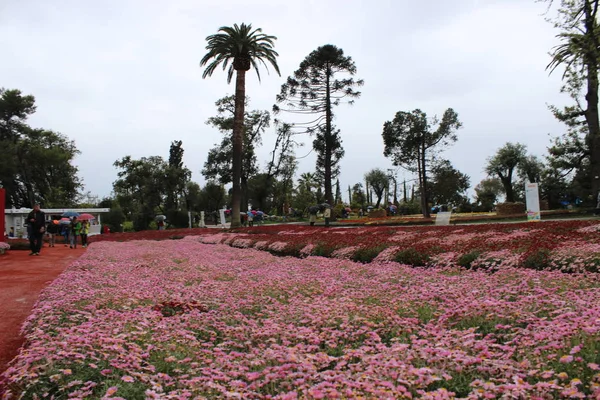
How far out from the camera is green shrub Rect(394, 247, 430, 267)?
7.92 metres

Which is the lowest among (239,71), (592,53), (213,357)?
(213,357)

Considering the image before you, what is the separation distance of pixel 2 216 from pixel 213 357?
1769cm

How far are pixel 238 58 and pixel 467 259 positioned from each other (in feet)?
71.5

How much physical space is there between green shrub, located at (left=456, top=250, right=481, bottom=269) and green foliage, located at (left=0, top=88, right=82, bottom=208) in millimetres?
49809

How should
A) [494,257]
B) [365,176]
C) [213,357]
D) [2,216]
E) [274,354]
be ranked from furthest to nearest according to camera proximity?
[365,176] < [2,216] < [494,257] < [213,357] < [274,354]

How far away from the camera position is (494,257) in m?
6.89

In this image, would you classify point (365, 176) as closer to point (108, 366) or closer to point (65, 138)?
point (65, 138)

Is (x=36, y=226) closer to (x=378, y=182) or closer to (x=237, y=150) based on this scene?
(x=237, y=150)

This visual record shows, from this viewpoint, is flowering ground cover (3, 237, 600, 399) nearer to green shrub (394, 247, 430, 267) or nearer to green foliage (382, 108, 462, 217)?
green shrub (394, 247, 430, 267)

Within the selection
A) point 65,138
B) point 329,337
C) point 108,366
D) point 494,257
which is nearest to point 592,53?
point 494,257

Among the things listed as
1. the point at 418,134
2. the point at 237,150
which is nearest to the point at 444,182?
the point at 418,134

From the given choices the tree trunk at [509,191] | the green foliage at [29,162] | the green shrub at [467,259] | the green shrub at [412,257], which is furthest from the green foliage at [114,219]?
the green shrub at [467,259]

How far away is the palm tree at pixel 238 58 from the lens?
83.5 feet

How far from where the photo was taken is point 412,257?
8.13 m
